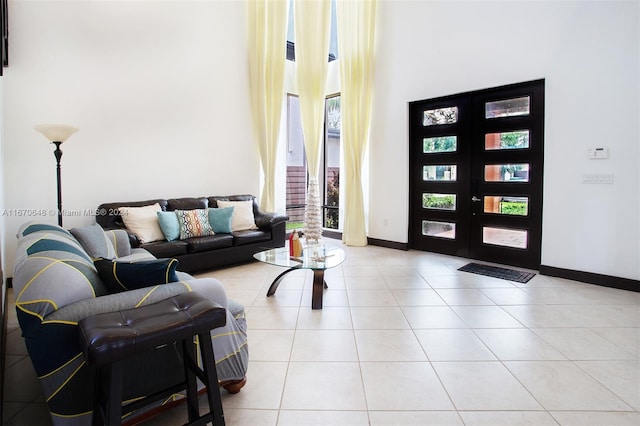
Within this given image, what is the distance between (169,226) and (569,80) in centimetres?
501

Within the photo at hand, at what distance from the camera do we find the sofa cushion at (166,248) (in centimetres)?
411

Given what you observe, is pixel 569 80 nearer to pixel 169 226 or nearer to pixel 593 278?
pixel 593 278

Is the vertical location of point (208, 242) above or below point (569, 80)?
below

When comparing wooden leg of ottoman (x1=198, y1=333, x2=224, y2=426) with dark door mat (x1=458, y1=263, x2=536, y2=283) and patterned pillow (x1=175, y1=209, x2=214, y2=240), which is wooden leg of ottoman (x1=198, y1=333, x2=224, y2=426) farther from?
dark door mat (x1=458, y1=263, x2=536, y2=283)

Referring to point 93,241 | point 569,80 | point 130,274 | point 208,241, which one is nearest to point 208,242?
point 208,241

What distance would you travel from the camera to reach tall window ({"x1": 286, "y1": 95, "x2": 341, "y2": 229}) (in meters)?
7.02

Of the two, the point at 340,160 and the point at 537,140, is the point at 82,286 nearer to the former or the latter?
the point at 537,140

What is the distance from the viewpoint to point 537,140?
4.46m

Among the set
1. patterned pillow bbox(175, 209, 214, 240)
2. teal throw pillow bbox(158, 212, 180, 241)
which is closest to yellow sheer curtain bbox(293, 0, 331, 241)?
patterned pillow bbox(175, 209, 214, 240)

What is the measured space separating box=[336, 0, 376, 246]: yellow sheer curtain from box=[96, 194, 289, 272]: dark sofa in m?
1.41

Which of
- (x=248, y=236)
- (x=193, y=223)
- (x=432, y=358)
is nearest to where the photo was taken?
(x=432, y=358)

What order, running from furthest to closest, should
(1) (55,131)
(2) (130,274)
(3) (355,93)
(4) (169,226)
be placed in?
(3) (355,93), (4) (169,226), (1) (55,131), (2) (130,274)

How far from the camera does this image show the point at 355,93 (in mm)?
6098

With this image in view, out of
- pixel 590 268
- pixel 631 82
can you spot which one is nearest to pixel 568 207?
pixel 590 268
